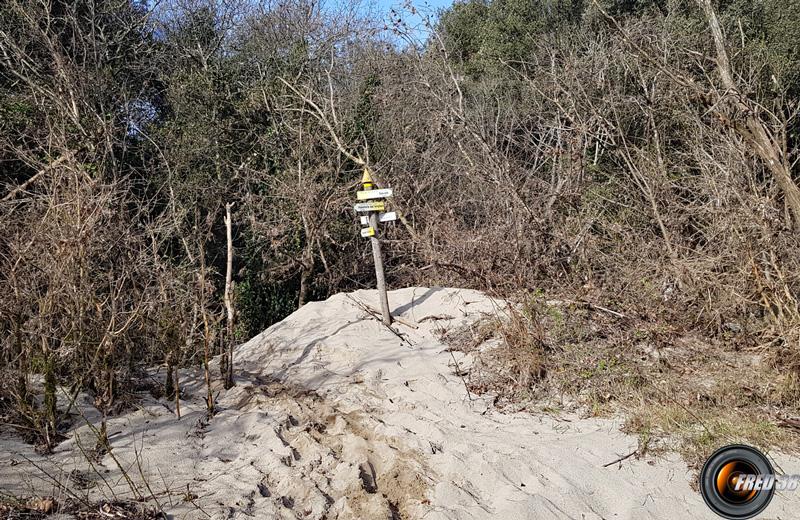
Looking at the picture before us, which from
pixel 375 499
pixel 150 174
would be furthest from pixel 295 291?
pixel 375 499

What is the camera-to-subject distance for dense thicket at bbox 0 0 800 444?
5.57m

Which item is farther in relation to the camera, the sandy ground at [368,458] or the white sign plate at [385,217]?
the white sign plate at [385,217]

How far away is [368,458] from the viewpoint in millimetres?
4719

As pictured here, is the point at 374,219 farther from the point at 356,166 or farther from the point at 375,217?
the point at 356,166

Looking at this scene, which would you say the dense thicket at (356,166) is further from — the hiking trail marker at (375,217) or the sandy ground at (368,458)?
the hiking trail marker at (375,217)

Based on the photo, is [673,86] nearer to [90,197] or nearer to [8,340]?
[90,197]

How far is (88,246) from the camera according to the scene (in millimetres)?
5273

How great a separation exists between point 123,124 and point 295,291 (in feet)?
14.6

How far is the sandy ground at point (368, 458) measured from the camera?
402cm

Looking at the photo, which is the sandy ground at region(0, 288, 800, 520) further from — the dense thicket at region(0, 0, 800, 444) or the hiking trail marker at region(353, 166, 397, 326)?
the hiking trail marker at region(353, 166, 397, 326)

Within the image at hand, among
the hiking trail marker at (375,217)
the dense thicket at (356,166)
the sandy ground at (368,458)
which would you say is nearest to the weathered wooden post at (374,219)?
the hiking trail marker at (375,217)

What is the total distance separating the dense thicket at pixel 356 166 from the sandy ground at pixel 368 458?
0.62 meters

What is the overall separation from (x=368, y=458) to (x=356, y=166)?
7420mm

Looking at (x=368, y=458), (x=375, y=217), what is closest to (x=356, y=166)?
(x=375, y=217)
